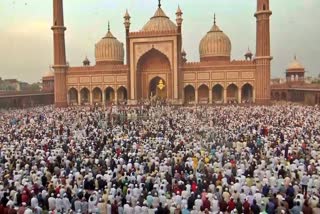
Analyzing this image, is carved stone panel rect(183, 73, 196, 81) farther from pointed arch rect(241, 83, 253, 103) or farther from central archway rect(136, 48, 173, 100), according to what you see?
pointed arch rect(241, 83, 253, 103)

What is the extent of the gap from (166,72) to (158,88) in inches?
67.1

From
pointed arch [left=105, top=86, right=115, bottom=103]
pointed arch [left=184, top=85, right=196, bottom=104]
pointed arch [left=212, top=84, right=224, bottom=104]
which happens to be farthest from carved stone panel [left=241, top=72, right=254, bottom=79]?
pointed arch [left=105, top=86, right=115, bottom=103]

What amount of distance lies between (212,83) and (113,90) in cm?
931

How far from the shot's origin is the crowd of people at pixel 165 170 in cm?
705

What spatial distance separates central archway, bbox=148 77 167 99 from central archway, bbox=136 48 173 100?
0.60 ft

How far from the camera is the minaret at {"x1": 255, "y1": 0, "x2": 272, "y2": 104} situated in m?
30.2

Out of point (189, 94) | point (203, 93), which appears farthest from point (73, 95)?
point (203, 93)

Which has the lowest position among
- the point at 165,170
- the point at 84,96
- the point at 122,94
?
the point at 165,170

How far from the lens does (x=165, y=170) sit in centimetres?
950

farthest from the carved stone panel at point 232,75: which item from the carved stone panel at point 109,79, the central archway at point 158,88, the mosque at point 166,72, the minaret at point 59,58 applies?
the minaret at point 59,58

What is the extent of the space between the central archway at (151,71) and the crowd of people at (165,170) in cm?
1614

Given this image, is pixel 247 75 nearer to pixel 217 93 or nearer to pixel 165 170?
pixel 217 93

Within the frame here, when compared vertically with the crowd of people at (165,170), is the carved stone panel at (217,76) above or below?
above

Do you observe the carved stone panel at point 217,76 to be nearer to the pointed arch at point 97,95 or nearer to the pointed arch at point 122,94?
the pointed arch at point 122,94
